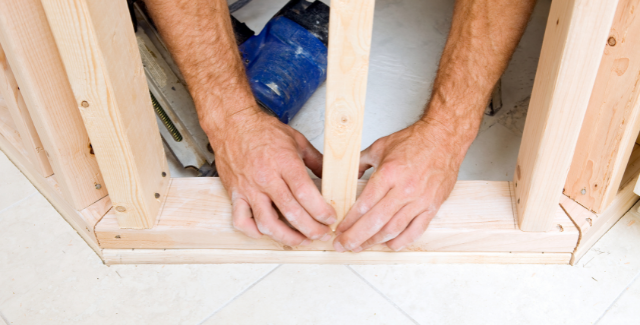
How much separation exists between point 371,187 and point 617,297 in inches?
20.4

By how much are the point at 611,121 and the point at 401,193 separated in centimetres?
38

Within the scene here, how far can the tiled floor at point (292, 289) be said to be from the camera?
0.91 m

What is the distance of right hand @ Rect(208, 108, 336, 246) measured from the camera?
880 mm

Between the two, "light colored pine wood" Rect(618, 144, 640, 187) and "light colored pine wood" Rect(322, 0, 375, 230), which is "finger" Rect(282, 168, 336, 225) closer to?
"light colored pine wood" Rect(322, 0, 375, 230)

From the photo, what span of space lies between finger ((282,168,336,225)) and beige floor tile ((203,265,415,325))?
0.49ft

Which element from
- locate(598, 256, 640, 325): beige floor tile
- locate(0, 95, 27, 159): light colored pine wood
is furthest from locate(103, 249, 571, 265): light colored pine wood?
locate(0, 95, 27, 159): light colored pine wood

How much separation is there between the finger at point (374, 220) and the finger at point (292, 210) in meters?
0.07

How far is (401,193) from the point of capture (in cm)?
88

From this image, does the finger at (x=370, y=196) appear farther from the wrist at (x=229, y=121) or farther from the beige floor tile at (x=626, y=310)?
the beige floor tile at (x=626, y=310)

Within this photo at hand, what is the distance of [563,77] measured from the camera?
0.75 m

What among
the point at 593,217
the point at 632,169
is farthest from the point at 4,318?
the point at 632,169

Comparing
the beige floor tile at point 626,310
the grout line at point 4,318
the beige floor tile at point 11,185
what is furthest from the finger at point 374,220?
the beige floor tile at point 11,185

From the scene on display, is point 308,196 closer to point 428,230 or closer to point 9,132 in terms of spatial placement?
point 428,230

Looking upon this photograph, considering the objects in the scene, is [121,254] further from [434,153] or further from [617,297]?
[617,297]
